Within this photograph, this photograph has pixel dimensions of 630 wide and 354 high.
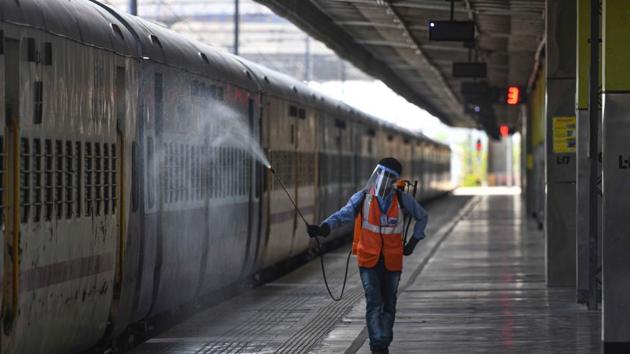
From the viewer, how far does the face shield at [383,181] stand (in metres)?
12.3

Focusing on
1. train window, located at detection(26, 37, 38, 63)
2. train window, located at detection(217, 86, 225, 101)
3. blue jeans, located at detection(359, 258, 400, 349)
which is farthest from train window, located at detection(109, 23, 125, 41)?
train window, located at detection(217, 86, 225, 101)

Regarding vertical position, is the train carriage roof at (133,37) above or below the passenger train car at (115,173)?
above

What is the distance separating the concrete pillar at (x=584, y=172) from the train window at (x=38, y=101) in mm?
8330

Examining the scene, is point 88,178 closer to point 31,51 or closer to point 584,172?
point 31,51

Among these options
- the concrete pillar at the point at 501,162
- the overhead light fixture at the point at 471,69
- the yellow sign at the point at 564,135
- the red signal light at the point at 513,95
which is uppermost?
the overhead light fixture at the point at 471,69

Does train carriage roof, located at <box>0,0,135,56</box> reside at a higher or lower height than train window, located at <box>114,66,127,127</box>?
higher

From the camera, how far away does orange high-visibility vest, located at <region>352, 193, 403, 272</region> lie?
40.6 ft

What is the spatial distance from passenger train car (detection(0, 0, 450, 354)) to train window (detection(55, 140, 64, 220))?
0.01 metres

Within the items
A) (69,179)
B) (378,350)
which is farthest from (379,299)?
(69,179)

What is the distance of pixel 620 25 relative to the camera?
12.2 m

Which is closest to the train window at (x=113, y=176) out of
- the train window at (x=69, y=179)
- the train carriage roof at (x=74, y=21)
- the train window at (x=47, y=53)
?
the train carriage roof at (x=74, y=21)

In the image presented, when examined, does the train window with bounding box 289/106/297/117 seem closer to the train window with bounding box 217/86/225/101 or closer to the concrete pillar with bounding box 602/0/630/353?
the train window with bounding box 217/86/225/101

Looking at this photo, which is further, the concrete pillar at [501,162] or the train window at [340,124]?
the concrete pillar at [501,162]

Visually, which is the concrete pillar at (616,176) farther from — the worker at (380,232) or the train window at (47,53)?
the train window at (47,53)
